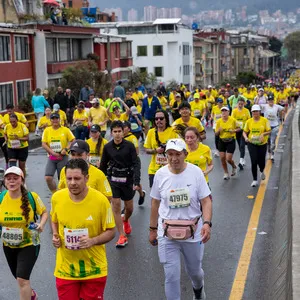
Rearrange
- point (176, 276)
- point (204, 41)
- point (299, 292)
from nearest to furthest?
1. point (299, 292)
2. point (176, 276)
3. point (204, 41)

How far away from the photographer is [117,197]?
927 centimetres

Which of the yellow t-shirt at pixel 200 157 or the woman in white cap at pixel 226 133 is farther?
the woman in white cap at pixel 226 133

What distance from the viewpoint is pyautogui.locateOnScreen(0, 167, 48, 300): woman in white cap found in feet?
20.7

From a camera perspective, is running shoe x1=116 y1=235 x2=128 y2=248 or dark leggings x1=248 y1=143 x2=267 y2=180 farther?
dark leggings x1=248 y1=143 x2=267 y2=180

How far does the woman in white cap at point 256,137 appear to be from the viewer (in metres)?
13.3

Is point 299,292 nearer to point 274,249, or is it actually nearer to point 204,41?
point 274,249

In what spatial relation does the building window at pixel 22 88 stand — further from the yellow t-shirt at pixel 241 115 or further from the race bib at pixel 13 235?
the race bib at pixel 13 235

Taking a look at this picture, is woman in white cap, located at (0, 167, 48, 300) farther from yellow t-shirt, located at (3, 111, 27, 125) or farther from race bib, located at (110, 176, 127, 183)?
yellow t-shirt, located at (3, 111, 27, 125)

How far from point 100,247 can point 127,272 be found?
8.07 ft

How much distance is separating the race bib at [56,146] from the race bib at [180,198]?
5.77 metres

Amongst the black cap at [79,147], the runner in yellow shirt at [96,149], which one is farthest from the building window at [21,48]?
the black cap at [79,147]

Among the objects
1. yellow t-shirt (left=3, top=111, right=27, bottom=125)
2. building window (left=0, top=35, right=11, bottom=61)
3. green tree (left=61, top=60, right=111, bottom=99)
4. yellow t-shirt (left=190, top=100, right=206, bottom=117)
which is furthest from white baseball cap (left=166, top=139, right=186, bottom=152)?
green tree (left=61, top=60, right=111, bottom=99)

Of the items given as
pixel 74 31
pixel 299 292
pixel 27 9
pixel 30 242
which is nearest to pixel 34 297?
pixel 30 242

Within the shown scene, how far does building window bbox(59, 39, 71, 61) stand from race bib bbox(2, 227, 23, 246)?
3845cm
